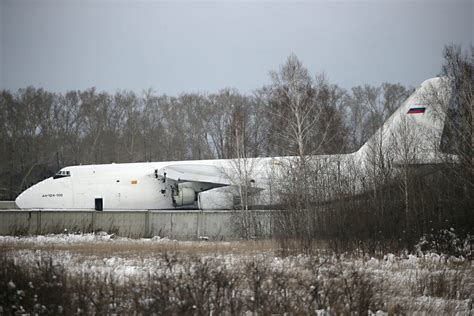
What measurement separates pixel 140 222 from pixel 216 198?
14.5ft

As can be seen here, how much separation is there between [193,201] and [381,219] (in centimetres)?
1393

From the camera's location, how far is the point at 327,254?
15164 millimetres

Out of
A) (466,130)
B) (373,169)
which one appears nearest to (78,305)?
(466,130)

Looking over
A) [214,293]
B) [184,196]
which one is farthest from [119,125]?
[214,293]

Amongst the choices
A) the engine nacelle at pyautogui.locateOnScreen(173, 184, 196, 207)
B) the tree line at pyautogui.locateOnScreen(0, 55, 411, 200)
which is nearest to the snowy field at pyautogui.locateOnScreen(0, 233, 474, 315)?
the engine nacelle at pyautogui.locateOnScreen(173, 184, 196, 207)

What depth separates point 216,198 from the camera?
28562 mm

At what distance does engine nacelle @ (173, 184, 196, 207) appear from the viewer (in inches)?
1166

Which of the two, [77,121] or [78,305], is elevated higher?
[77,121]

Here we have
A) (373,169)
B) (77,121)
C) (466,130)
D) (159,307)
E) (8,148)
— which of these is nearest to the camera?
(159,307)

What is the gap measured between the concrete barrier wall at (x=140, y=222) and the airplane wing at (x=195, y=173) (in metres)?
2.91

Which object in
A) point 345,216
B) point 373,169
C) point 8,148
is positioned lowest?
point 345,216

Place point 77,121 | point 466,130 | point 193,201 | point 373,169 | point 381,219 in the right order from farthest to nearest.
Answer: point 77,121 → point 193,201 → point 373,169 → point 466,130 → point 381,219

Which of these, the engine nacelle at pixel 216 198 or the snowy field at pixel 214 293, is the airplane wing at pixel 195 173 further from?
the snowy field at pixel 214 293

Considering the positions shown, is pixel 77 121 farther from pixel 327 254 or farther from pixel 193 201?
pixel 327 254
